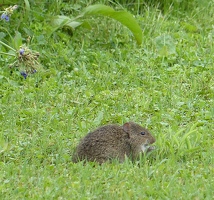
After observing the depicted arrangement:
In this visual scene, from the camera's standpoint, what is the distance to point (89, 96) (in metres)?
7.86

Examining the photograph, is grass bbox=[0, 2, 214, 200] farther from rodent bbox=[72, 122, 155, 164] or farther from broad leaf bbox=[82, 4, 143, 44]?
broad leaf bbox=[82, 4, 143, 44]

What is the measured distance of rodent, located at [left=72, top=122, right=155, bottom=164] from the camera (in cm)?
623

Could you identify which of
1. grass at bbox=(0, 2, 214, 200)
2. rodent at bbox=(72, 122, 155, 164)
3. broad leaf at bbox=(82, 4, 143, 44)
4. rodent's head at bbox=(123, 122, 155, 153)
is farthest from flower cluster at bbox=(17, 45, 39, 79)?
broad leaf at bbox=(82, 4, 143, 44)

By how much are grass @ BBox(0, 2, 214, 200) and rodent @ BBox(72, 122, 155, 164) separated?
0.14 m

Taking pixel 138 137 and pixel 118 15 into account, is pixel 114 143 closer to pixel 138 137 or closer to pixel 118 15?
pixel 138 137

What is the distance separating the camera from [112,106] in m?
7.65

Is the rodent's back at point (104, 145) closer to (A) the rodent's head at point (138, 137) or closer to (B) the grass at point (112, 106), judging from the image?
(A) the rodent's head at point (138, 137)

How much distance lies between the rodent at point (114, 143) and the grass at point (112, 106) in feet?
0.46

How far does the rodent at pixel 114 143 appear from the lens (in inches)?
245

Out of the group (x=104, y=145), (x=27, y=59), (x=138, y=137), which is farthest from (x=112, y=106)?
(x=27, y=59)

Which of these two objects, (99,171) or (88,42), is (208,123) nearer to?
(99,171)

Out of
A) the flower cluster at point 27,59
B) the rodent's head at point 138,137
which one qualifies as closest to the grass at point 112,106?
the rodent's head at point 138,137

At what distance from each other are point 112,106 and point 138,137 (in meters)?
1.13

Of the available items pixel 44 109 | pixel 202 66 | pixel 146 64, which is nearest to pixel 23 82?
pixel 44 109
